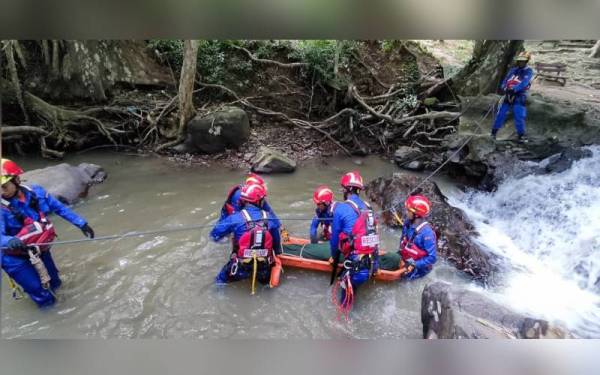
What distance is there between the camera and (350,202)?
3.57 m

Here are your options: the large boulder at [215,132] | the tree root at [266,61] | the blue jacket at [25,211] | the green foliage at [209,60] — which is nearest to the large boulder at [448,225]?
the large boulder at [215,132]

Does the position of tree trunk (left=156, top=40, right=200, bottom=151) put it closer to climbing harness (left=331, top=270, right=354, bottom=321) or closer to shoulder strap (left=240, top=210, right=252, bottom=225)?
shoulder strap (left=240, top=210, right=252, bottom=225)

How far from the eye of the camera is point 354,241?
353 cm

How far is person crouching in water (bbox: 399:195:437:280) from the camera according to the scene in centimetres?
377

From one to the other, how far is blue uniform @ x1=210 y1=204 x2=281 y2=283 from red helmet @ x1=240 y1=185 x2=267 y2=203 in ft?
0.23

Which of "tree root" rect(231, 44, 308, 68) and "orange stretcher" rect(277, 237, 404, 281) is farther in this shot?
"tree root" rect(231, 44, 308, 68)

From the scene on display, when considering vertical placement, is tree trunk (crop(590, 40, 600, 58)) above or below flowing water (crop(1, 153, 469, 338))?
above

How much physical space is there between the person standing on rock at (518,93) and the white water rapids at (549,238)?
3.47ft

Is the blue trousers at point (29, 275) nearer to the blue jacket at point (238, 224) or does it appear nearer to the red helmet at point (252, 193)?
the blue jacket at point (238, 224)

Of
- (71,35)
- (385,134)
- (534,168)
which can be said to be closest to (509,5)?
(71,35)

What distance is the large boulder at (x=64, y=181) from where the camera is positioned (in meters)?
5.80

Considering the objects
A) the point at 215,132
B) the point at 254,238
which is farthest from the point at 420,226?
the point at 215,132

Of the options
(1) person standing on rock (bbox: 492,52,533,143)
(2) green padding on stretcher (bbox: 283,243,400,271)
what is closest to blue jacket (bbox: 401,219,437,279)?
(2) green padding on stretcher (bbox: 283,243,400,271)

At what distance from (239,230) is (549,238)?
4.32 meters
